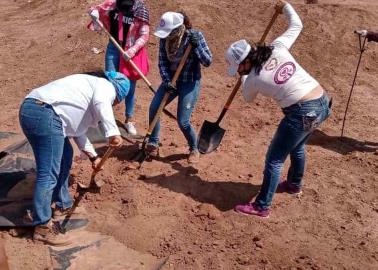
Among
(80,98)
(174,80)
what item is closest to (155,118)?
(174,80)

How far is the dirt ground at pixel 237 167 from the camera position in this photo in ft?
15.3

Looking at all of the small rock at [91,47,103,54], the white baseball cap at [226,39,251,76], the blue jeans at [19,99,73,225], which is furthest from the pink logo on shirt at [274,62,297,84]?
the small rock at [91,47,103,54]

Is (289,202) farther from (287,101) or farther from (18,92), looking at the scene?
(18,92)

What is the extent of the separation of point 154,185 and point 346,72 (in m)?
4.11

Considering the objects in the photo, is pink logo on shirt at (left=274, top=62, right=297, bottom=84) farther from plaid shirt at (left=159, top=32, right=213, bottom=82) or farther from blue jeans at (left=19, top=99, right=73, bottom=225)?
blue jeans at (left=19, top=99, right=73, bottom=225)

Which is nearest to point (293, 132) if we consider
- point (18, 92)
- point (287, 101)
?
point (287, 101)

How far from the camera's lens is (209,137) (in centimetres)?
580

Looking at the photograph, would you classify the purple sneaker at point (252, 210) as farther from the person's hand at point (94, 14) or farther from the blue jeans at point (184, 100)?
the person's hand at point (94, 14)

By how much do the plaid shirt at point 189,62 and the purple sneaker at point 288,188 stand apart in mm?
1386

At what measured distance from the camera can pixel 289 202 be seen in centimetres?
525

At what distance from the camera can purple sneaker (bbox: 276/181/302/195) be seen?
210 inches

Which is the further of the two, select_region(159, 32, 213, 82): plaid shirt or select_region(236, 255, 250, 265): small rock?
select_region(159, 32, 213, 82): plaid shirt

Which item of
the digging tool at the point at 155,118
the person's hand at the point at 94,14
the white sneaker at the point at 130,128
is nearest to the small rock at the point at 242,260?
the digging tool at the point at 155,118

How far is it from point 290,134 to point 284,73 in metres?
0.53
